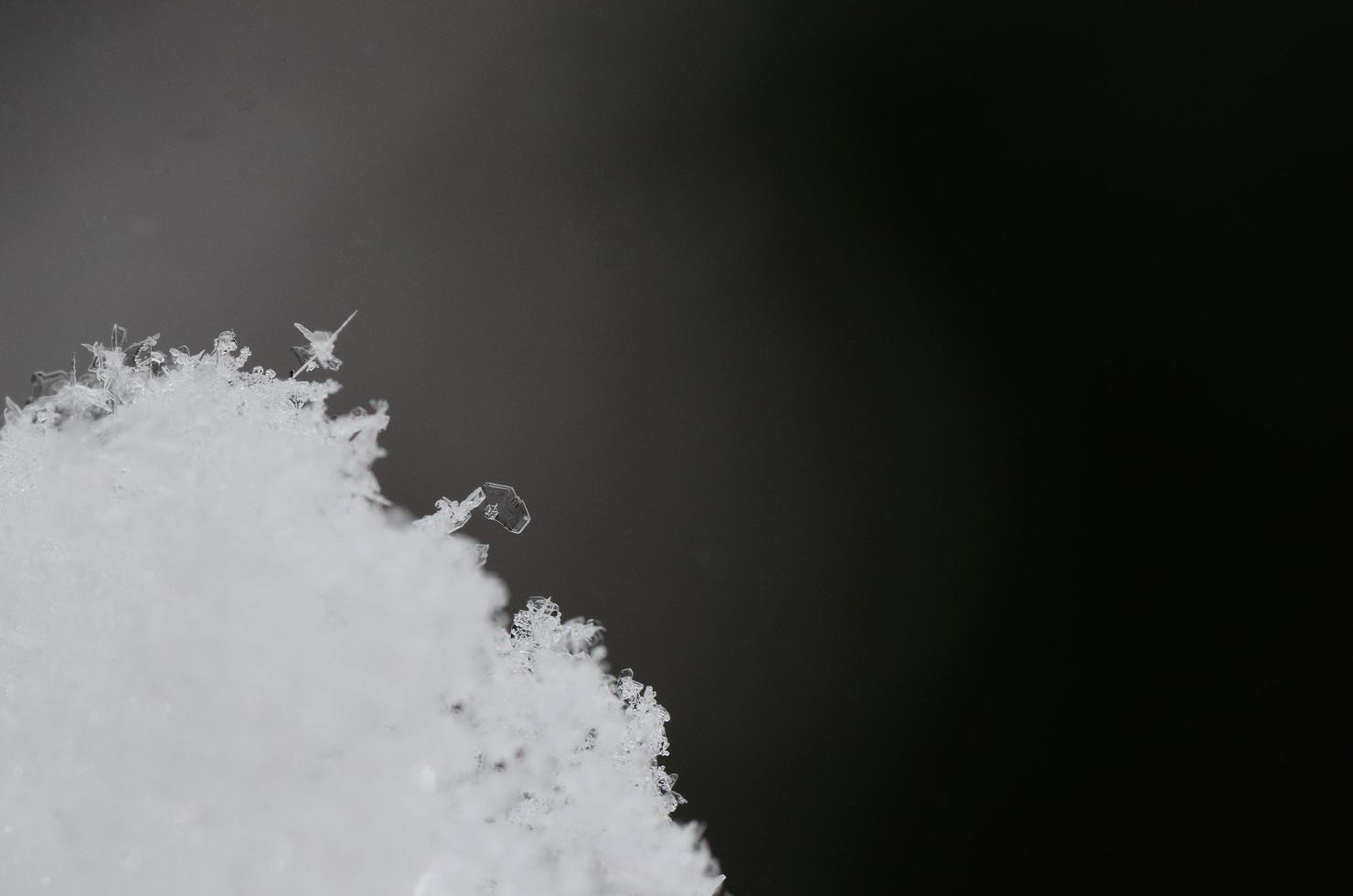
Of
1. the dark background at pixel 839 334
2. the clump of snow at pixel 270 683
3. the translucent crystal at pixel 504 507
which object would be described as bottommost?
the clump of snow at pixel 270 683

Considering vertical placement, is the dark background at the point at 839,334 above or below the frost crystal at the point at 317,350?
above

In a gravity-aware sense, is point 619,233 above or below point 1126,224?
below

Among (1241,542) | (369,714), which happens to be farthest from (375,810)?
(1241,542)

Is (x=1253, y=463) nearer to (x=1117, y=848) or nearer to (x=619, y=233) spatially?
(x=1117, y=848)

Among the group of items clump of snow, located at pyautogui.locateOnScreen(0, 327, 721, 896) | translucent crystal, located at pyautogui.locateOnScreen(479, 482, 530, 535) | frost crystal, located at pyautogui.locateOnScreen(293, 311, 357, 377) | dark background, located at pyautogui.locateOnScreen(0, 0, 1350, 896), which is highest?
dark background, located at pyautogui.locateOnScreen(0, 0, 1350, 896)

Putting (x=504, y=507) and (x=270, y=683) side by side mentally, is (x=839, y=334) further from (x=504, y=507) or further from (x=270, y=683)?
(x=270, y=683)
